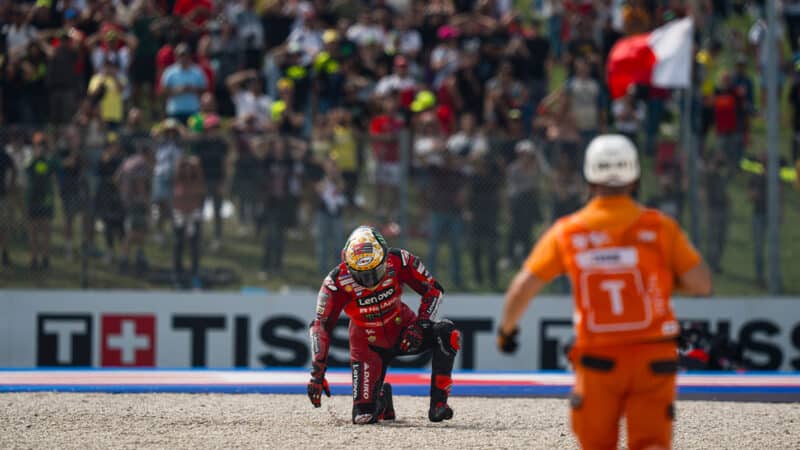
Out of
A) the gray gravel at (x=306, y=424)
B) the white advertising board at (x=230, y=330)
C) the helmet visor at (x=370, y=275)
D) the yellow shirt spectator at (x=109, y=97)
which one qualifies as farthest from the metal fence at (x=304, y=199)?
the helmet visor at (x=370, y=275)

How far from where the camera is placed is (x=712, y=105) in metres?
14.0

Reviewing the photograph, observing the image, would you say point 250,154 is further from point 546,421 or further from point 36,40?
point 546,421

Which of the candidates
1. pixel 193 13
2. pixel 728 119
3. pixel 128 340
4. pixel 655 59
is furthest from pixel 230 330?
pixel 728 119

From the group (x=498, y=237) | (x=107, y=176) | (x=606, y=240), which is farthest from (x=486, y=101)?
(x=606, y=240)

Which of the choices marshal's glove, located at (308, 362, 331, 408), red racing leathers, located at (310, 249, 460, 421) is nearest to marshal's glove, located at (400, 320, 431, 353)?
red racing leathers, located at (310, 249, 460, 421)

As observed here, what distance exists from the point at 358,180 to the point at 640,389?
25.9ft

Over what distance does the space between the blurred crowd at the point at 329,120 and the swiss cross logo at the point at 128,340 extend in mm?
656

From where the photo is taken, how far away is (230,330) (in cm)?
1355

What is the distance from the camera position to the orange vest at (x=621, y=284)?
538cm

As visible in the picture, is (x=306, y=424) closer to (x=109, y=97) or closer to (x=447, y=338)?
(x=447, y=338)

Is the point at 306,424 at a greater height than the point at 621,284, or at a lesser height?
lesser

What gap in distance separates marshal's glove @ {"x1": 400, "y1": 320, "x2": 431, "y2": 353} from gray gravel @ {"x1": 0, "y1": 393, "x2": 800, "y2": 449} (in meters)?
0.54

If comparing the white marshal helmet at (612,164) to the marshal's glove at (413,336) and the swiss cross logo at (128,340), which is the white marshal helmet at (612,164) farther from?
the swiss cross logo at (128,340)

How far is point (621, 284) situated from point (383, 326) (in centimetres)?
363
